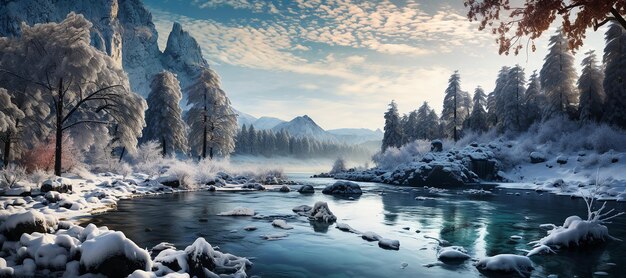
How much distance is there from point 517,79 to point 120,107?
51293 mm

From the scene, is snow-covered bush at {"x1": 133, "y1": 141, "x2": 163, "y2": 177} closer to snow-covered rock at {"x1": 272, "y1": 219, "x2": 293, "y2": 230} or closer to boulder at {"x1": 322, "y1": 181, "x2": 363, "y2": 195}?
boulder at {"x1": 322, "y1": 181, "x2": 363, "y2": 195}

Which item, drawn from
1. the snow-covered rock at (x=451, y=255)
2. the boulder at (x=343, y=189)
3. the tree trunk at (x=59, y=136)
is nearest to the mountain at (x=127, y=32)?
the tree trunk at (x=59, y=136)

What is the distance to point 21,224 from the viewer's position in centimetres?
836

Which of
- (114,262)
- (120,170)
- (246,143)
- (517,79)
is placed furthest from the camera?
(246,143)

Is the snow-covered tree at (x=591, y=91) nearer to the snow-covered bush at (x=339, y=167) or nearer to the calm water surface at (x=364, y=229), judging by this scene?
the calm water surface at (x=364, y=229)

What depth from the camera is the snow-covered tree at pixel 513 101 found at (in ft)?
168

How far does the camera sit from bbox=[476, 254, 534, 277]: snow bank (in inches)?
304

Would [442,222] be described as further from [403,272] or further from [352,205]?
[403,272]

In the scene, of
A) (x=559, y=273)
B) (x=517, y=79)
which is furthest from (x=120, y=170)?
(x=517, y=79)

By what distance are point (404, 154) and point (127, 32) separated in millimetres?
148627

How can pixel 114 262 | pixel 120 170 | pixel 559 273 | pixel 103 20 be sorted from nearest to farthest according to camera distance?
pixel 114 262, pixel 559 273, pixel 120 170, pixel 103 20

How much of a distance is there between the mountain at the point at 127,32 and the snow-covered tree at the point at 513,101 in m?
95.2

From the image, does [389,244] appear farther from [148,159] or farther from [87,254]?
[148,159]

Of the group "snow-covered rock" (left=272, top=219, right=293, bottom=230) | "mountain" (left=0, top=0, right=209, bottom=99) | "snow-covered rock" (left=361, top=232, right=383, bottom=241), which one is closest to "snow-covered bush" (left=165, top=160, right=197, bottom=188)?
"snow-covered rock" (left=272, top=219, right=293, bottom=230)
